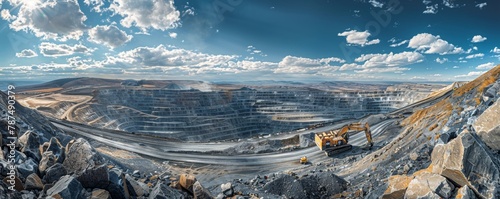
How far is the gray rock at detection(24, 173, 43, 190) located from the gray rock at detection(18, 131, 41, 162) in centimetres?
218

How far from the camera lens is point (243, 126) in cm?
6475

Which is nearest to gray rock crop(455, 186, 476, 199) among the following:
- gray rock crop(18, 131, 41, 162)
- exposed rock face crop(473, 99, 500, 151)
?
exposed rock face crop(473, 99, 500, 151)

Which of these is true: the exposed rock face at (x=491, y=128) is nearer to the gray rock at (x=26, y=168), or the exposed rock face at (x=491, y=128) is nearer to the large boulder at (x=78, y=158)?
the large boulder at (x=78, y=158)

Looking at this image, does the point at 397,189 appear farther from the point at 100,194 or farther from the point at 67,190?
the point at 67,190

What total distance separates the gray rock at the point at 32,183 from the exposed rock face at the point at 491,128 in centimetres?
1186

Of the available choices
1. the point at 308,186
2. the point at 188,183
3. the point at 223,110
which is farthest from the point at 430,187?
the point at 223,110

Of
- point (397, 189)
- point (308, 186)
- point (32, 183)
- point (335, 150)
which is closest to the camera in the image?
point (32, 183)

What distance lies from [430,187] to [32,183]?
988 cm

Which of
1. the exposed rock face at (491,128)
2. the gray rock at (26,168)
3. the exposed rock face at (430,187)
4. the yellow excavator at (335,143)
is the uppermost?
the exposed rock face at (491,128)

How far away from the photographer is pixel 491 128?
25.8 feet

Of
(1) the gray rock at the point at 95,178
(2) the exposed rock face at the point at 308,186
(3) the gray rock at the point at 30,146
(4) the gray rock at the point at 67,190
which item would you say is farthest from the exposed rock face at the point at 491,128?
(3) the gray rock at the point at 30,146

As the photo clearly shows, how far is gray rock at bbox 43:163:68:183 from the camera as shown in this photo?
22.4 ft

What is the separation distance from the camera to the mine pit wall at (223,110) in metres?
54.5

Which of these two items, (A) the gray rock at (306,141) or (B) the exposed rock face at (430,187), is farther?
(A) the gray rock at (306,141)
